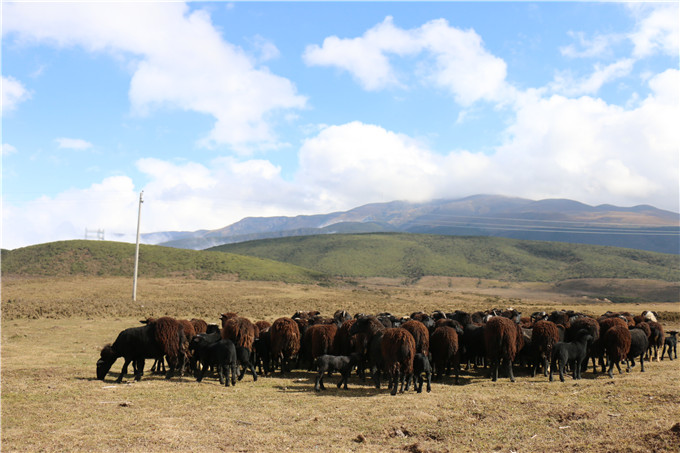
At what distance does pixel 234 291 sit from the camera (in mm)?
60250

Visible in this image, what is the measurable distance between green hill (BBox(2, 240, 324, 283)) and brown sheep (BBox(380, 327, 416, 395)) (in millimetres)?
81399

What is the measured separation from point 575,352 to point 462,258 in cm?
13835

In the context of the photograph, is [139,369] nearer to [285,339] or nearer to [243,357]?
[243,357]

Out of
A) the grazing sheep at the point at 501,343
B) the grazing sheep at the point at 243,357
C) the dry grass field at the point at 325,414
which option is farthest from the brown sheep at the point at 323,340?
the grazing sheep at the point at 501,343

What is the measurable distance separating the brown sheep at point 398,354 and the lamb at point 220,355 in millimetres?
4764

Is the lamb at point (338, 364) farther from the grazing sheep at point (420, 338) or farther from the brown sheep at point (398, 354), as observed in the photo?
the grazing sheep at point (420, 338)

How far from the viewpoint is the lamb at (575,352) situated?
1423 centimetres

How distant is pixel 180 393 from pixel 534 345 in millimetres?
11588

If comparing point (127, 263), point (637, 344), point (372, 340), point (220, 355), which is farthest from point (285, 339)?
point (127, 263)

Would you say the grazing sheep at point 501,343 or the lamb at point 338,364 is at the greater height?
the grazing sheep at point 501,343

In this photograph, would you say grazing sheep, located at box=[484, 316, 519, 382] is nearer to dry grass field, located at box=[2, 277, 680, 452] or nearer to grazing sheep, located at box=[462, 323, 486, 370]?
grazing sheep, located at box=[462, 323, 486, 370]

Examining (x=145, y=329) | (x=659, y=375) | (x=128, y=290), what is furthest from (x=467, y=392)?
(x=128, y=290)

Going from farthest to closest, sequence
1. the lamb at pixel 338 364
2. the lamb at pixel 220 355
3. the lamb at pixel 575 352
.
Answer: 1. the lamb at pixel 575 352
2. the lamb at pixel 220 355
3. the lamb at pixel 338 364

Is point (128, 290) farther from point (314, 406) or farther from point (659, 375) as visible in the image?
point (659, 375)
